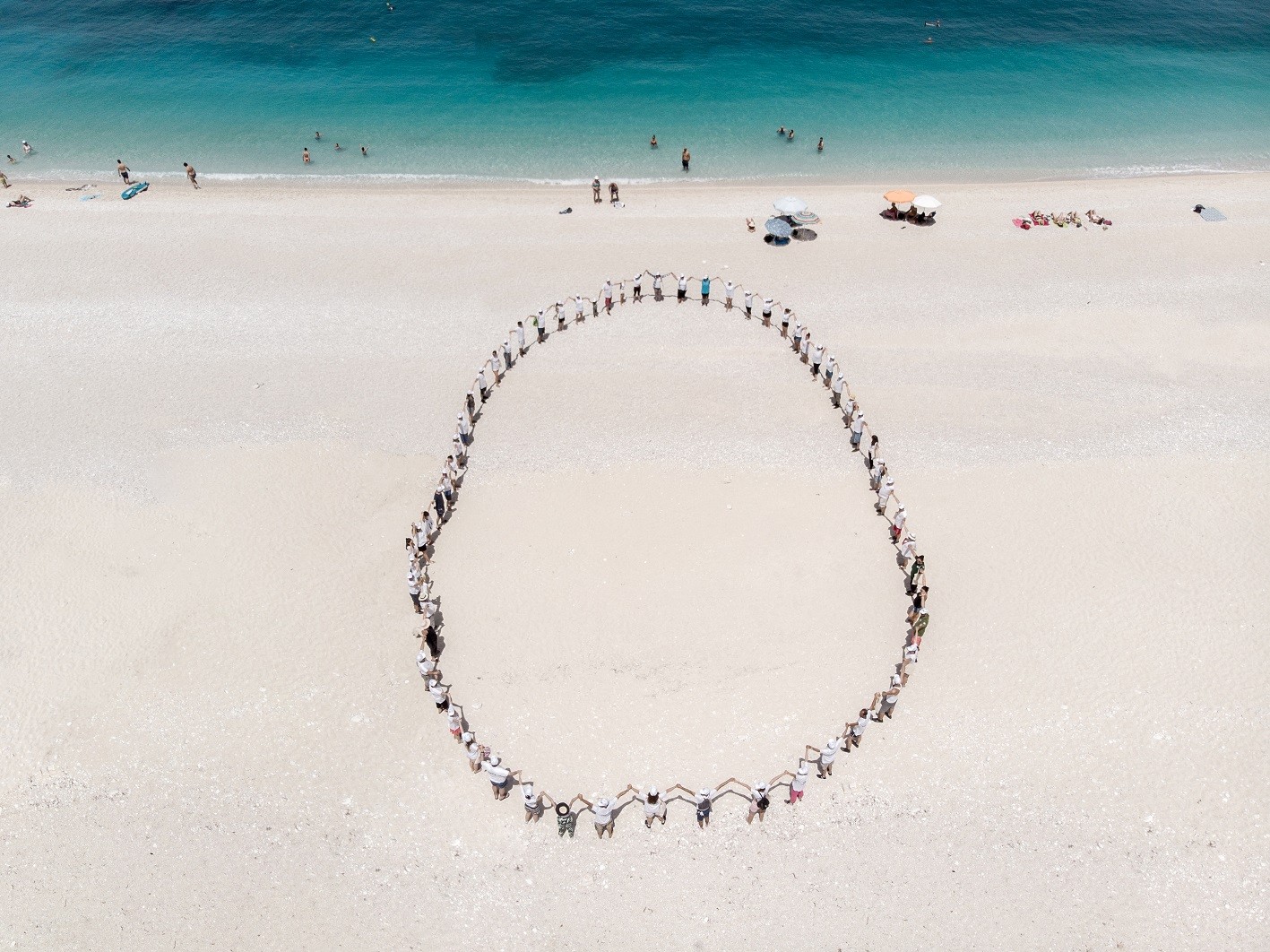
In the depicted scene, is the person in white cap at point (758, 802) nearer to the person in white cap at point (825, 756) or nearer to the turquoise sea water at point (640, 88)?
the person in white cap at point (825, 756)

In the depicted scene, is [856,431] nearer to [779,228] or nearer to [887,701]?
→ [887,701]

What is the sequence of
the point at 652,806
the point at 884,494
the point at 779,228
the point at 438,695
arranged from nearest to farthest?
the point at 652,806, the point at 438,695, the point at 884,494, the point at 779,228

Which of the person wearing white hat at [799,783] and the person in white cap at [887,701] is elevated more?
the person in white cap at [887,701]

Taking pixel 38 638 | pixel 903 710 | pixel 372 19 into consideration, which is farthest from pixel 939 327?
pixel 372 19

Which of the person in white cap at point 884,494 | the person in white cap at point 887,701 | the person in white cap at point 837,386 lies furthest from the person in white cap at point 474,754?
the person in white cap at point 837,386

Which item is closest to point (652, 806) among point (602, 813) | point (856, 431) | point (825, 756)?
point (602, 813)

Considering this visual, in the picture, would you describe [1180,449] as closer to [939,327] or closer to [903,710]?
[939,327]
